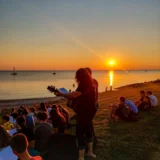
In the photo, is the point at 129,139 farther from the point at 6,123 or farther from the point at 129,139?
the point at 6,123

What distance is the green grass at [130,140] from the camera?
599 centimetres

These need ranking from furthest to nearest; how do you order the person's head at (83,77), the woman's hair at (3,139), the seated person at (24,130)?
the seated person at (24,130)
the woman's hair at (3,139)
the person's head at (83,77)

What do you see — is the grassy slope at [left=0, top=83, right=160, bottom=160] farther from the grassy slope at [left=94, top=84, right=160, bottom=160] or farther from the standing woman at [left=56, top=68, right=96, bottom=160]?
the standing woman at [left=56, top=68, right=96, bottom=160]

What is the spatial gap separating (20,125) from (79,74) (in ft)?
8.92

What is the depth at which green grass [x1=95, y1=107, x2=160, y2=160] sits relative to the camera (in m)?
5.99

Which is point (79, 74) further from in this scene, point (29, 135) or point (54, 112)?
point (29, 135)

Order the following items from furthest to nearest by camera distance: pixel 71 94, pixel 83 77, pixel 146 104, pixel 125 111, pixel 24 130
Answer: pixel 146 104 < pixel 125 111 < pixel 24 130 < pixel 83 77 < pixel 71 94

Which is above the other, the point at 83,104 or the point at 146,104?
the point at 83,104

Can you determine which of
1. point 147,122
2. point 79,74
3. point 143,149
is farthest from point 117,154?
→ point 147,122

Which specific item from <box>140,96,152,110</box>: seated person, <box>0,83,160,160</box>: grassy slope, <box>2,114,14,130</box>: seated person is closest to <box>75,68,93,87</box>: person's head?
<box>0,83,160,160</box>: grassy slope

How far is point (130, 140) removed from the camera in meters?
7.04

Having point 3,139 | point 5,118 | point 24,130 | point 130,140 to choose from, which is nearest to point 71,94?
point 3,139

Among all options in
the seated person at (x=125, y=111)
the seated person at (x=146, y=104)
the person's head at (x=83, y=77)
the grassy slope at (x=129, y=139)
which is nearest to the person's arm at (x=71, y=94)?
the person's head at (x=83, y=77)

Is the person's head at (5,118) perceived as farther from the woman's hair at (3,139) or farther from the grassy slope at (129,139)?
the grassy slope at (129,139)
